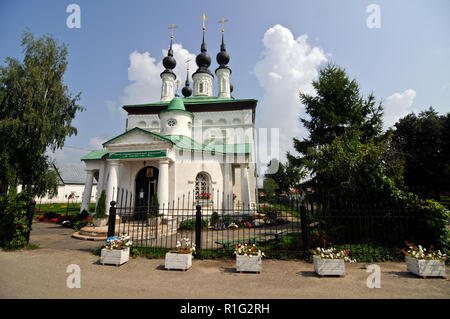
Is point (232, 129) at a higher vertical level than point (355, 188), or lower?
higher

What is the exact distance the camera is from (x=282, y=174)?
52.8m

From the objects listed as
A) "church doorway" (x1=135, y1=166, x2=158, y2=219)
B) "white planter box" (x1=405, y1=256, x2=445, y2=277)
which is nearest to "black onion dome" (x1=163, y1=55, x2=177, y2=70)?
"church doorway" (x1=135, y1=166, x2=158, y2=219)

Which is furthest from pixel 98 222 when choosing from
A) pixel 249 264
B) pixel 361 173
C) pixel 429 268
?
pixel 429 268

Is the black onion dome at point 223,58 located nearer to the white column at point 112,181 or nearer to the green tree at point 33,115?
the green tree at point 33,115

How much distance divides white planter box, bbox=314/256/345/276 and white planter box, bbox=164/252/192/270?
3.28m

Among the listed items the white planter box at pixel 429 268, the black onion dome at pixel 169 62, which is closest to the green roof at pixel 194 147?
the white planter box at pixel 429 268

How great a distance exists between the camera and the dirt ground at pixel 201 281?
155 inches

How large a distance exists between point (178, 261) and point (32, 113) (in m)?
17.6

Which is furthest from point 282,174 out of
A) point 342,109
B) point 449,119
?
point 342,109

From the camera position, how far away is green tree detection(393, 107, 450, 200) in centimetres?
2178

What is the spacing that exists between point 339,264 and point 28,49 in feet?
82.6

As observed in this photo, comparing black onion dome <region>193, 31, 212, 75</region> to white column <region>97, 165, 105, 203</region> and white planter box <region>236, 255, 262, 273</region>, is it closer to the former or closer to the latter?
white column <region>97, 165, 105, 203</region>

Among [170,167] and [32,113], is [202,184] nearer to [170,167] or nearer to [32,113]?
[170,167]
